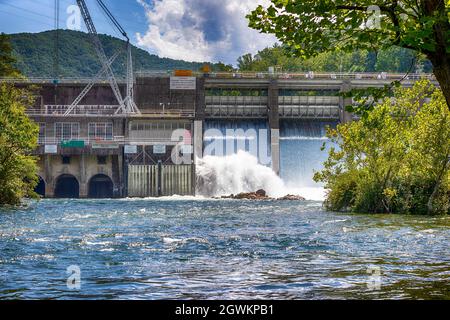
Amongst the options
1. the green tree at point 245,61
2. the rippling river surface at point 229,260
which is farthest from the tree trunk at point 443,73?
the green tree at point 245,61

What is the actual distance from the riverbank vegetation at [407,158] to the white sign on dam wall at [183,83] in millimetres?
52996

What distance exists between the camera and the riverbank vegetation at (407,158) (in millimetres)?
41656

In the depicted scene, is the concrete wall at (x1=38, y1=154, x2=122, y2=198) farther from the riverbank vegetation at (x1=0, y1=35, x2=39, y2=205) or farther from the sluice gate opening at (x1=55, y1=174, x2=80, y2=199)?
the riverbank vegetation at (x1=0, y1=35, x2=39, y2=205)

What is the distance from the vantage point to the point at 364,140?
1725 inches

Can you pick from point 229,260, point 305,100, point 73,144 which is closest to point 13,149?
point 229,260

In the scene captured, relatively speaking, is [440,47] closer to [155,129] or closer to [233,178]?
[233,178]

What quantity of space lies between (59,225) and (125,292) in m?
21.5

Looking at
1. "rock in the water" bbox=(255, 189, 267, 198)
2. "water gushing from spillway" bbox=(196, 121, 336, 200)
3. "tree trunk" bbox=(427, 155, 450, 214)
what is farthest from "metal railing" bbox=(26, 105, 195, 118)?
"tree trunk" bbox=(427, 155, 450, 214)

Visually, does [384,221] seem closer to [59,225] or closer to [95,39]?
[59,225]

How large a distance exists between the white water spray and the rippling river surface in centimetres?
5238

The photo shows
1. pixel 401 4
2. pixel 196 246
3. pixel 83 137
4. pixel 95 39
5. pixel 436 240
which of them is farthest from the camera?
pixel 95 39

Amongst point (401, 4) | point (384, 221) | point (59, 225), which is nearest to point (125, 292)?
point (401, 4)

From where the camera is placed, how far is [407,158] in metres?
42.8
